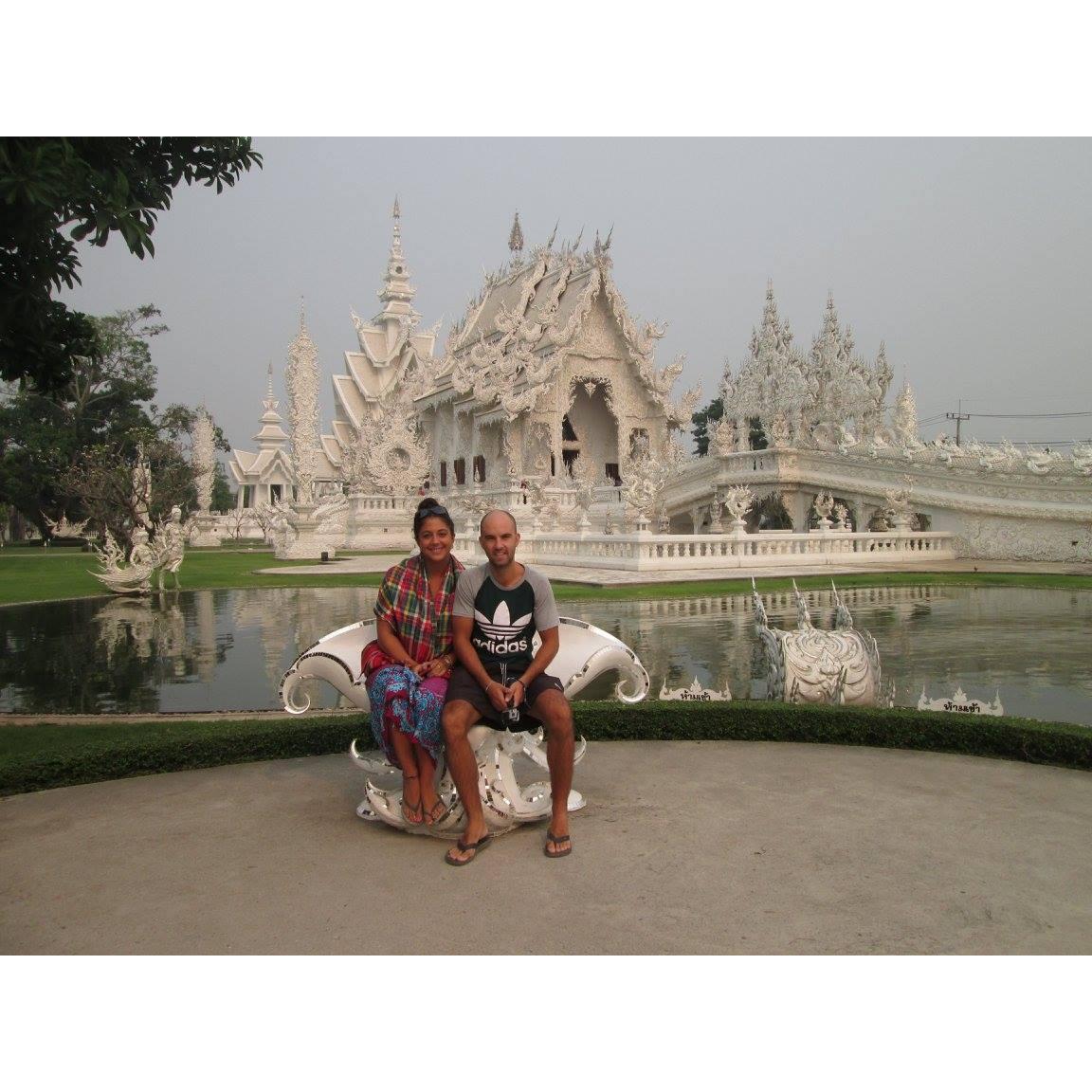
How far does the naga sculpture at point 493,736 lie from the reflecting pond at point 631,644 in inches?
113

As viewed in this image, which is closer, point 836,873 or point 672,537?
point 836,873

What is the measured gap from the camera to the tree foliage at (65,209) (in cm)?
393

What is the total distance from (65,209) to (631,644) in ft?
21.3

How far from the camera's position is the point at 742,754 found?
498 centimetres

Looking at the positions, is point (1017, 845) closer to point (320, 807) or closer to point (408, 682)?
point (408, 682)

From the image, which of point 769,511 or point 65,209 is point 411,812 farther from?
point 769,511

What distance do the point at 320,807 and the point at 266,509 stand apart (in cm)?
3416

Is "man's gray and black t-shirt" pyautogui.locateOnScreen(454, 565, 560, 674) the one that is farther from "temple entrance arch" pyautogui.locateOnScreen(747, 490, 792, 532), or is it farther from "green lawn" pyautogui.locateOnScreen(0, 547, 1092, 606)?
"temple entrance arch" pyautogui.locateOnScreen(747, 490, 792, 532)

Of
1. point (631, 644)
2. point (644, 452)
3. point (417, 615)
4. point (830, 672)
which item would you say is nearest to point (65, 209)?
point (417, 615)

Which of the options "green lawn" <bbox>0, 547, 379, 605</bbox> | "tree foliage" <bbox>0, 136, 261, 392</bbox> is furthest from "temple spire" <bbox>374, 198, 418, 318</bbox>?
"tree foliage" <bbox>0, 136, 261, 392</bbox>

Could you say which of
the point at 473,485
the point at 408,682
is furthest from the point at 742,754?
the point at 473,485

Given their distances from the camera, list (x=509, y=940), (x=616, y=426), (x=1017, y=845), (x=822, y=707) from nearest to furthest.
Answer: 1. (x=509, y=940)
2. (x=1017, y=845)
3. (x=822, y=707)
4. (x=616, y=426)

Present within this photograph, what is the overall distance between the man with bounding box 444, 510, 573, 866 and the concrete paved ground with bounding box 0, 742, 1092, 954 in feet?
0.69

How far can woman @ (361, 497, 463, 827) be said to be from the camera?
3.49 metres
